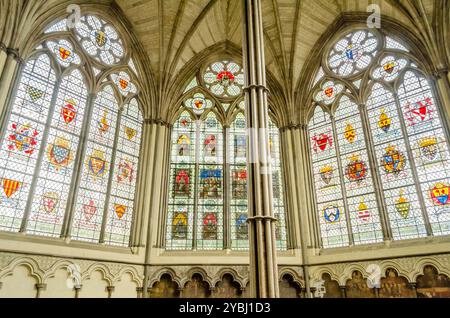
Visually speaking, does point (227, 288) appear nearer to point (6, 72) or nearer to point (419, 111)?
point (419, 111)

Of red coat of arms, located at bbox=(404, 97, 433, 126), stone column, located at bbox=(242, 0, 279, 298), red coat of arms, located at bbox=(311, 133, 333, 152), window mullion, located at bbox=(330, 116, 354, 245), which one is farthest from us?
red coat of arms, located at bbox=(311, 133, 333, 152)

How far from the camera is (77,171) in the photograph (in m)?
10.1

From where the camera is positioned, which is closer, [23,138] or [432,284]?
[432,284]

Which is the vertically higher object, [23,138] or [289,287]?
[23,138]

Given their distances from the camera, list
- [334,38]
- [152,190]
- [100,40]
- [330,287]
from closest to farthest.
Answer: [330,287] → [152,190] → [100,40] → [334,38]

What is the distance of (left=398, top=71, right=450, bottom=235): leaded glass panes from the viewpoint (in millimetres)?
9516

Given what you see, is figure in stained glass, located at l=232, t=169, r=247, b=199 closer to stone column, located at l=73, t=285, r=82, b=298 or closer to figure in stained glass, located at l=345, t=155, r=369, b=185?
figure in stained glass, located at l=345, t=155, r=369, b=185

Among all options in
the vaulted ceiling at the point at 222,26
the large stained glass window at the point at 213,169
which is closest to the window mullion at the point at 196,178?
the large stained glass window at the point at 213,169

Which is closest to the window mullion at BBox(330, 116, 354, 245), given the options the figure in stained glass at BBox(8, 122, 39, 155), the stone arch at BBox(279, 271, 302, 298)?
the stone arch at BBox(279, 271, 302, 298)

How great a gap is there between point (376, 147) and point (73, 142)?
10.1 m

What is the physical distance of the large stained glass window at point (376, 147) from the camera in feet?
32.6

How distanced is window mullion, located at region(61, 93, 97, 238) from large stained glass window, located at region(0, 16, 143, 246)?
A: 0.09 ft

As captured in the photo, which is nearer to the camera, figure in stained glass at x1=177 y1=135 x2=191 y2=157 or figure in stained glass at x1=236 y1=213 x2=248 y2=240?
figure in stained glass at x1=236 y1=213 x2=248 y2=240

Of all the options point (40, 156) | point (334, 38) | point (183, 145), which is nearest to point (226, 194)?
point (183, 145)
